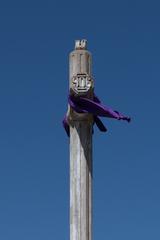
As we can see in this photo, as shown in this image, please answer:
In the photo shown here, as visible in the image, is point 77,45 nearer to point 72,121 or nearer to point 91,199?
point 72,121

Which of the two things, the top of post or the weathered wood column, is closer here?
the weathered wood column

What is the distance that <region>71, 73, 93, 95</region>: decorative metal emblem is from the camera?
22105mm

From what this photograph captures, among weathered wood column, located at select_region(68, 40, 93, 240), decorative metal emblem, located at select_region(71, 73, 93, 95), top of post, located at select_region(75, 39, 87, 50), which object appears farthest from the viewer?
top of post, located at select_region(75, 39, 87, 50)

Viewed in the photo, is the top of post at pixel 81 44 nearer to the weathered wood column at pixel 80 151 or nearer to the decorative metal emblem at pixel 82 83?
the weathered wood column at pixel 80 151

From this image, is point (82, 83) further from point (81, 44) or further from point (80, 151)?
point (80, 151)

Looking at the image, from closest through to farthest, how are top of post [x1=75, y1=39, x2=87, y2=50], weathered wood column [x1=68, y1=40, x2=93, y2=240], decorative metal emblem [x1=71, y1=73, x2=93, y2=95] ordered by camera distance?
weathered wood column [x1=68, y1=40, x2=93, y2=240] < decorative metal emblem [x1=71, y1=73, x2=93, y2=95] < top of post [x1=75, y1=39, x2=87, y2=50]

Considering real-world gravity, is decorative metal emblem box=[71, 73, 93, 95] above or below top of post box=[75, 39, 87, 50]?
below

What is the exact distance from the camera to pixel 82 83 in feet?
72.5

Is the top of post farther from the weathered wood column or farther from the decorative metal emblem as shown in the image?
the decorative metal emblem

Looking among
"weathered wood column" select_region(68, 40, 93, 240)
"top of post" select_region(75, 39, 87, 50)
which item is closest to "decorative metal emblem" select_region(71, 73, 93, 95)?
"weathered wood column" select_region(68, 40, 93, 240)

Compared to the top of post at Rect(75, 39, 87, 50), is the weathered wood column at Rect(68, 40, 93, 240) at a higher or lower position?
lower

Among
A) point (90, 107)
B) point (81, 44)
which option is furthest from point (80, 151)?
point (81, 44)

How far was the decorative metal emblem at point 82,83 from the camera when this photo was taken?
2210cm

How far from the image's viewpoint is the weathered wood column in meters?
21.5
